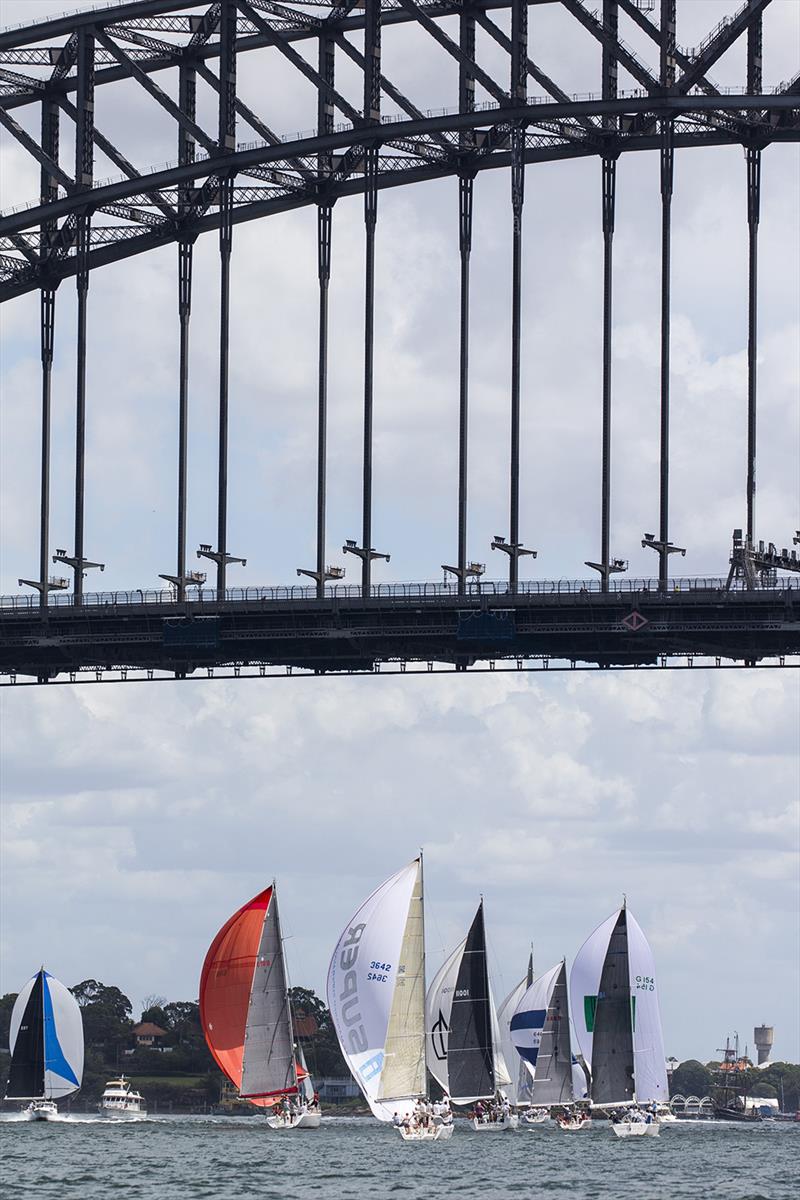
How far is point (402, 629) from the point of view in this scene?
89.8 meters

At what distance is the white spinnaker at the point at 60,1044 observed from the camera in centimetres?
9962

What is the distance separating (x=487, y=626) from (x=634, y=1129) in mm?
17210

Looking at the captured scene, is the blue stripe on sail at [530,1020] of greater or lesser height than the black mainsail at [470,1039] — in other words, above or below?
above

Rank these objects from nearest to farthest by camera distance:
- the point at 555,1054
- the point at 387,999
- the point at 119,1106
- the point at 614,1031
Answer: the point at 387,999 < the point at 614,1031 < the point at 555,1054 < the point at 119,1106

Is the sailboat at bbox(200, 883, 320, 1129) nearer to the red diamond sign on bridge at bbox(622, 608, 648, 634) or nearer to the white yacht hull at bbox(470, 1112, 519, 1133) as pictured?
the white yacht hull at bbox(470, 1112, 519, 1133)

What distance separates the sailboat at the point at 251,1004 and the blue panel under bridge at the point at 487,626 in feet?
32.1

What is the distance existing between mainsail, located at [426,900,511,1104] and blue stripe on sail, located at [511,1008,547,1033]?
19.5 metres

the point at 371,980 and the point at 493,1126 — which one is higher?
the point at 371,980

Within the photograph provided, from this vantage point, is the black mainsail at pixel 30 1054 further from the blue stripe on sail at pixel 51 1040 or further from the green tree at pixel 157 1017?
the green tree at pixel 157 1017

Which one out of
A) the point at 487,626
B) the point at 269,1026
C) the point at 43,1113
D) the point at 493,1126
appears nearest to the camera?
the point at 269,1026

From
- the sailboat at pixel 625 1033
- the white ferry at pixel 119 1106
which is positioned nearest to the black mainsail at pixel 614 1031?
the sailboat at pixel 625 1033

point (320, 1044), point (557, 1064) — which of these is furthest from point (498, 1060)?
point (320, 1044)

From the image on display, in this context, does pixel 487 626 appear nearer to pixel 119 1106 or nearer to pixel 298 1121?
pixel 298 1121

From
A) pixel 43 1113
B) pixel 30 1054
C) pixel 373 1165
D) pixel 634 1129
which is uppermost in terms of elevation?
pixel 30 1054
